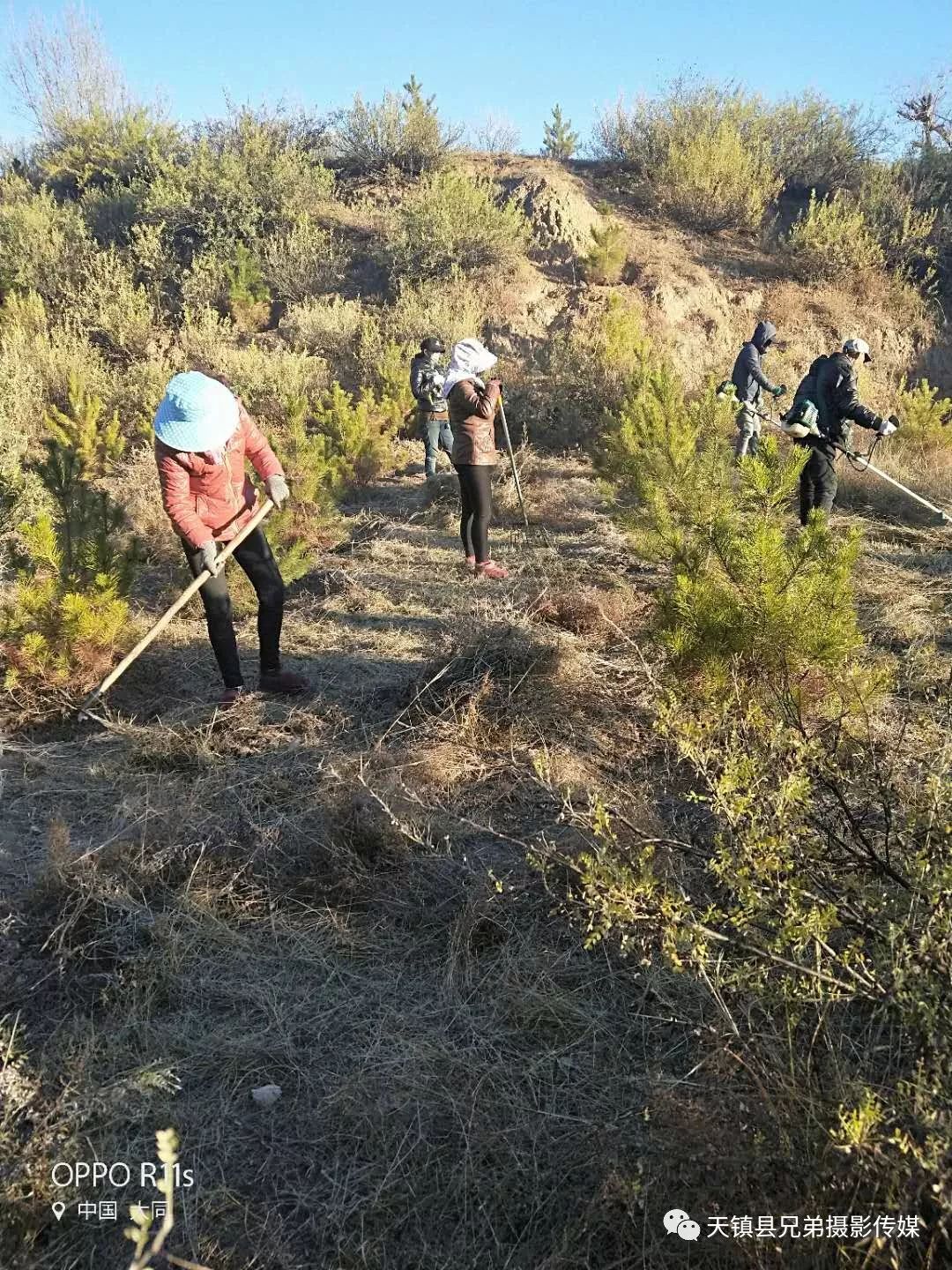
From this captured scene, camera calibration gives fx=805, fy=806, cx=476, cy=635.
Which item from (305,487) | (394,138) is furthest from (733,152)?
(305,487)

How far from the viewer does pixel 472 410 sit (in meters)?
5.17

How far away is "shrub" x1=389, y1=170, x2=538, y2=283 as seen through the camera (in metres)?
12.7

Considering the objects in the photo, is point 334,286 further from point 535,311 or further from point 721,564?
point 721,564

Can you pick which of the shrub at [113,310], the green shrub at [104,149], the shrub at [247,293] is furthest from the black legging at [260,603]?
the green shrub at [104,149]

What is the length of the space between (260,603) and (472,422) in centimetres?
203

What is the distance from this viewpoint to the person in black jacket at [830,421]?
17.7ft

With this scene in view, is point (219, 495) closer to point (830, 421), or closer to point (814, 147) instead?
point (830, 421)

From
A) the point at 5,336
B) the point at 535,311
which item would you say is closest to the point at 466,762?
the point at 5,336

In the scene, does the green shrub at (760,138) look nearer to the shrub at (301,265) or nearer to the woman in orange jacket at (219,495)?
the shrub at (301,265)

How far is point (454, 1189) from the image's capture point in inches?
67.9

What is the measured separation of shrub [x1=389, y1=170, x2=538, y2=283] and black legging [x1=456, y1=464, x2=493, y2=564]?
8.79 metres

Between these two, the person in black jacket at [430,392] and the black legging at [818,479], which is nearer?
the black legging at [818,479]

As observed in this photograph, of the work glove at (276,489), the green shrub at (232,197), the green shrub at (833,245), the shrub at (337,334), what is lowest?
the work glove at (276,489)

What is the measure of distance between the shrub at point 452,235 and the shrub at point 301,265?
1.07 metres
